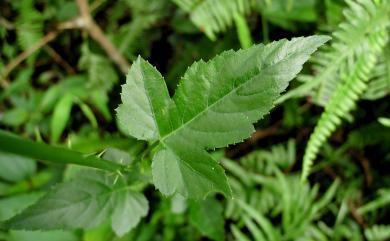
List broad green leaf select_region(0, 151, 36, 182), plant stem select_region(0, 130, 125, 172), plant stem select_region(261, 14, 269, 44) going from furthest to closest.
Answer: plant stem select_region(261, 14, 269, 44) < broad green leaf select_region(0, 151, 36, 182) < plant stem select_region(0, 130, 125, 172)

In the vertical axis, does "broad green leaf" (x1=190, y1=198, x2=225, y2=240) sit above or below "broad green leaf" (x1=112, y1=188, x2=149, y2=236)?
below

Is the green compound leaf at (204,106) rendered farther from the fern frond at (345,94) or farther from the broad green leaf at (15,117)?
the broad green leaf at (15,117)

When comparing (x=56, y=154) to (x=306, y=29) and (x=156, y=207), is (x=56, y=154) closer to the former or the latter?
(x=156, y=207)

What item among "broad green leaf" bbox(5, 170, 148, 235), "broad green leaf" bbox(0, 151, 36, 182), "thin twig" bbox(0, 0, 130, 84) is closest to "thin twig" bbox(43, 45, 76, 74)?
"thin twig" bbox(0, 0, 130, 84)

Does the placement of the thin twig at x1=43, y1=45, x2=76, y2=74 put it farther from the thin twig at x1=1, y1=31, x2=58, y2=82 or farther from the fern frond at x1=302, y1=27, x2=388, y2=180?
the fern frond at x1=302, y1=27, x2=388, y2=180

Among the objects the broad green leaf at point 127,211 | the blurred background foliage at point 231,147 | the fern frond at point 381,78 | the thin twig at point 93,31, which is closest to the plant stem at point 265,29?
the blurred background foliage at point 231,147

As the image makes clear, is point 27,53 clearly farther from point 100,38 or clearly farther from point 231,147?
point 231,147

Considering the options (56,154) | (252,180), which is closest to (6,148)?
(56,154)

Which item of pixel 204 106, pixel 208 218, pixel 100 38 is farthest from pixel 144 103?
pixel 100 38
